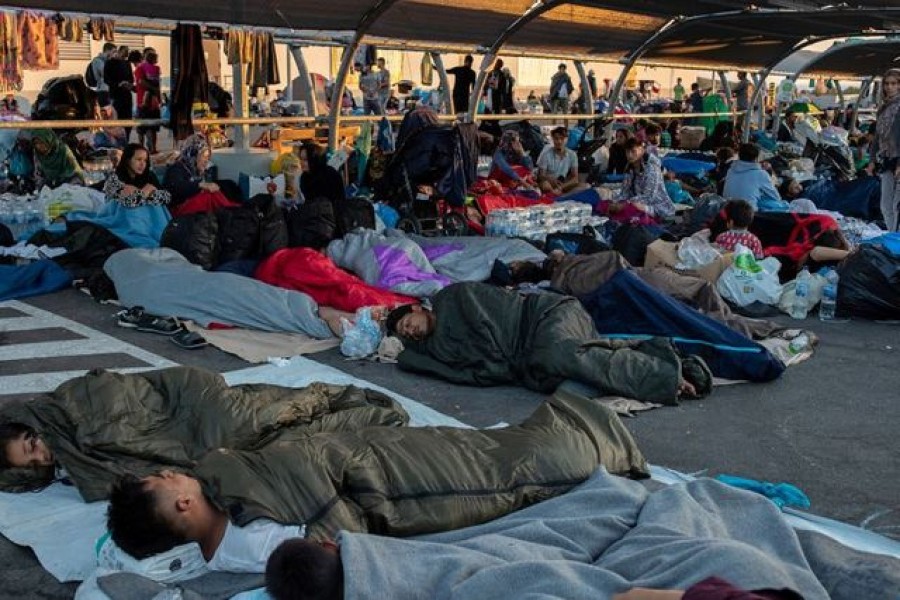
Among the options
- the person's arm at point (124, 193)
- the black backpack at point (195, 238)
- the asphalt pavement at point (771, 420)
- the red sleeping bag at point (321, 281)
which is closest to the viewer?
the asphalt pavement at point (771, 420)

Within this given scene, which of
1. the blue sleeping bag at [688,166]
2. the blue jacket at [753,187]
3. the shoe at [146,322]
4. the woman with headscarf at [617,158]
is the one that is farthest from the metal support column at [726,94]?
the shoe at [146,322]

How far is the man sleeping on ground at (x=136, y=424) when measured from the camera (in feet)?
13.8

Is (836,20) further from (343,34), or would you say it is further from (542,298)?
(542,298)

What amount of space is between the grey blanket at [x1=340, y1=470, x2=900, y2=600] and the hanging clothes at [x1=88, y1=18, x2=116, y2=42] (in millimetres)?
7167

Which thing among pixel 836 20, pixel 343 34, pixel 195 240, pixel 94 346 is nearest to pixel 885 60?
pixel 836 20

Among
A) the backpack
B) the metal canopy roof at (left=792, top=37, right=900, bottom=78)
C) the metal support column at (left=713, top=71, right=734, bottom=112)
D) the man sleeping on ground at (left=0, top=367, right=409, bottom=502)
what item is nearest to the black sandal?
the man sleeping on ground at (left=0, top=367, right=409, bottom=502)

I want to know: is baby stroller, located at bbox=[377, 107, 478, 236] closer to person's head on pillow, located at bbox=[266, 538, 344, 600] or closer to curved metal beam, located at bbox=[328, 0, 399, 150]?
curved metal beam, located at bbox=[328, 0, 399, 150]

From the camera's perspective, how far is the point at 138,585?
131 inches

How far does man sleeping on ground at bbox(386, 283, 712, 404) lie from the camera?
5.57m

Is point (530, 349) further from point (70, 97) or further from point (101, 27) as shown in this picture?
point (70, 97)

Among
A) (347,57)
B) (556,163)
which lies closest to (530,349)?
(347,57)

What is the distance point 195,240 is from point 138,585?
5069mm

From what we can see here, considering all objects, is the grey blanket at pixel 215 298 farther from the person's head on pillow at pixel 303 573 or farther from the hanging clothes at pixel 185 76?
the person's head on pillow at pixel 303 573

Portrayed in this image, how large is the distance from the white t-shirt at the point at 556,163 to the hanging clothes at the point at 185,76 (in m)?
4.84
